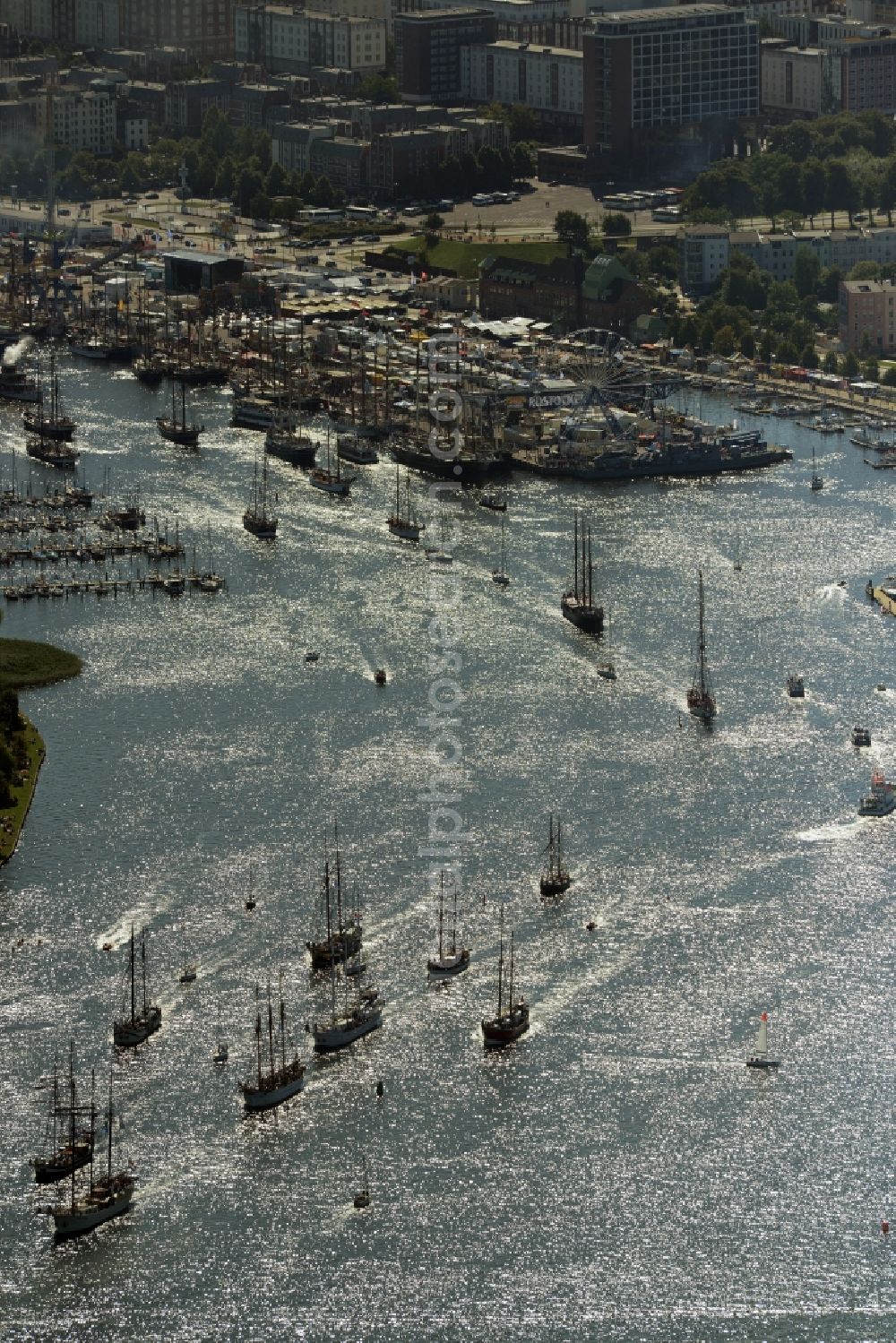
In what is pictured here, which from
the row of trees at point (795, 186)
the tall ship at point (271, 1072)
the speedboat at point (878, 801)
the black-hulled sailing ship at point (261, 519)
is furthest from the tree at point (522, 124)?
the tall ship at point (271, 1072)

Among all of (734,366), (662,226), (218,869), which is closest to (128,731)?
(218,869)

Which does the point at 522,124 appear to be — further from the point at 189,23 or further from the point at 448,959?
the point at 448,959

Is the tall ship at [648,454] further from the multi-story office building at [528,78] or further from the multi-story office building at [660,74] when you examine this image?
the multi-story office building at [528,78]

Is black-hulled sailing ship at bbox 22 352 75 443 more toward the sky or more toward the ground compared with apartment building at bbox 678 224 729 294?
more toward the ground

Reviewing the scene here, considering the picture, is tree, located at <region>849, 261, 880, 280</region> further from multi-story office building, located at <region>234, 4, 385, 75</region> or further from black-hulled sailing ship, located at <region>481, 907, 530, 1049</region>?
black-hulled sailing ship, located at <region>481, 907, 530, 1049</region>

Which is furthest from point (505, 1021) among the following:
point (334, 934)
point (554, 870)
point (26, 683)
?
point (26, 683)

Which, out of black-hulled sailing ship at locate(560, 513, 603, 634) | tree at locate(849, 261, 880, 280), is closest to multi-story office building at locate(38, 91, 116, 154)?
tree at locate(849, 261, 880, 280)

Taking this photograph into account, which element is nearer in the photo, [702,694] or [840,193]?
[702,694]
